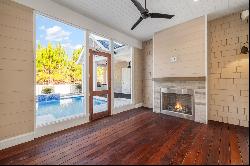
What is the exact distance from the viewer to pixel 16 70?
3012 millimetres

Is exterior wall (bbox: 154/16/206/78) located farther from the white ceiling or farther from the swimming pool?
the swimming pool

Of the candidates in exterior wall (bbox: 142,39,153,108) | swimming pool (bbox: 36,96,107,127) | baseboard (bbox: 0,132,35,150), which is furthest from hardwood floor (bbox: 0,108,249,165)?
exterior wall (bbox: 142,39,153,108)

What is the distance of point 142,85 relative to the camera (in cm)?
710

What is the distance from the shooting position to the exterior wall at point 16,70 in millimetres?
2822

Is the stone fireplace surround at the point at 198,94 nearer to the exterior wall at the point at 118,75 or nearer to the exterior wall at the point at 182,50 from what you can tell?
the exterior wall at the point at 182,50

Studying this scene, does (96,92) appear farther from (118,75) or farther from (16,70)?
(118,75)

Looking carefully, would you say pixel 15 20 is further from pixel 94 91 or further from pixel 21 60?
pixel 94 91

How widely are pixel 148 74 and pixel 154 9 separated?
3285 millimetres

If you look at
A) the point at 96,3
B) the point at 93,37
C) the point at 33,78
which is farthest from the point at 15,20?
the point at 93,37

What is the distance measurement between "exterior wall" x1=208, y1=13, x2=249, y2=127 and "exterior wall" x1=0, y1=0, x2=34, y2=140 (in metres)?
4.85

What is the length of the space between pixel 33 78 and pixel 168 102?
4.35 meters

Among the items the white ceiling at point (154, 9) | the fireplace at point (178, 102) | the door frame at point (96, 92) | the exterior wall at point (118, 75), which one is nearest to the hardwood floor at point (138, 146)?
the door frame at point (96, 92)

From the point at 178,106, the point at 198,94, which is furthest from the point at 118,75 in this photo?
the point at 198,94

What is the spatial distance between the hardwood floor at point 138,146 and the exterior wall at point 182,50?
1.76m
